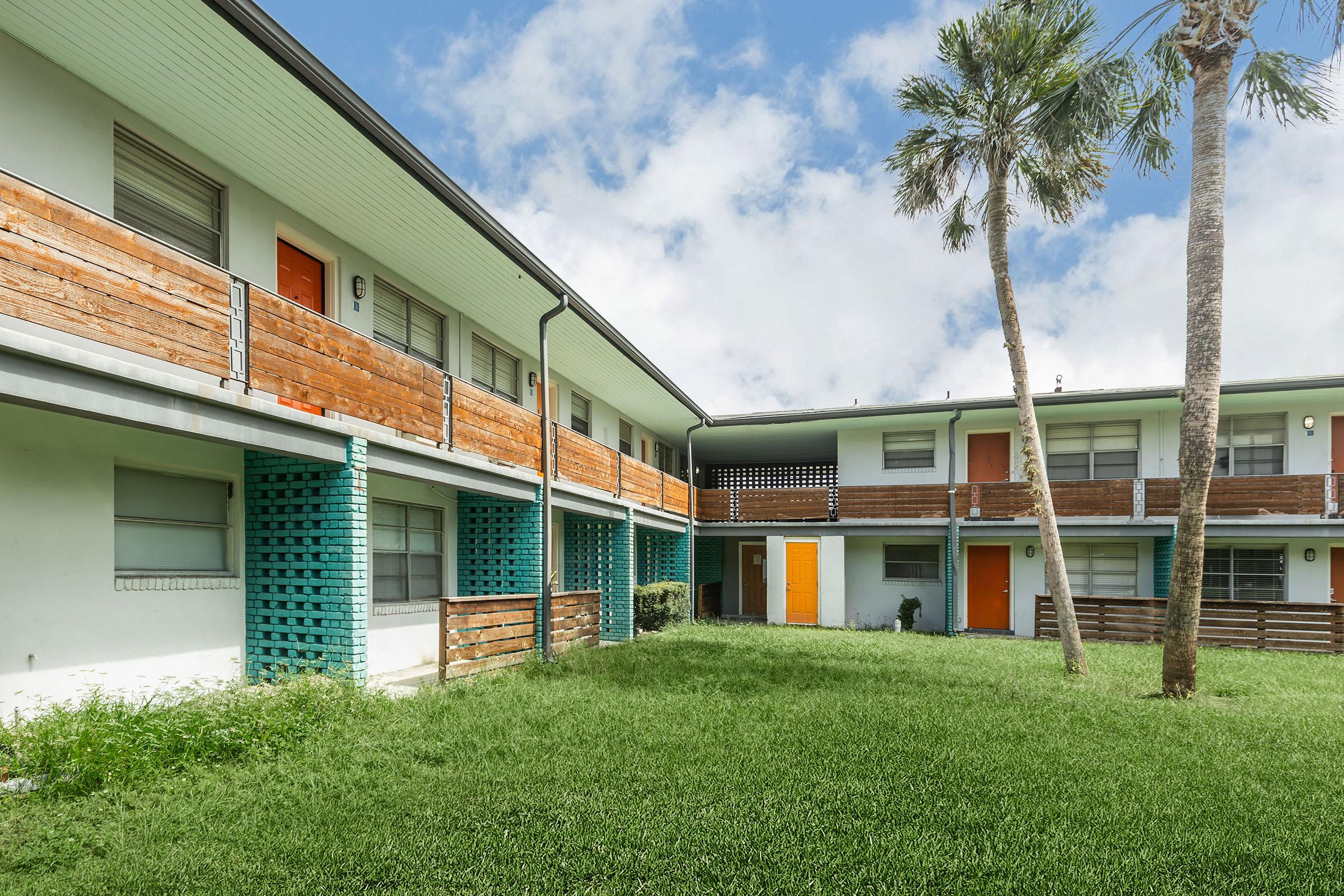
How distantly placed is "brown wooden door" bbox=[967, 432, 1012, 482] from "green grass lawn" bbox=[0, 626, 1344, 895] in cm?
1230

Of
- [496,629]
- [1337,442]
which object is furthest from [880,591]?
[496,629]

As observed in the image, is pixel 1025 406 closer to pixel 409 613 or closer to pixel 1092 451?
pixel 1092 451

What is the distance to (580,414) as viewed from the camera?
60.3 ft

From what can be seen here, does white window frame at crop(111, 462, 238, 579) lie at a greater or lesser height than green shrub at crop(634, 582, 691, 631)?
greater

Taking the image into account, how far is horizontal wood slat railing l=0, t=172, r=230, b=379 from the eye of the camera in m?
5.06

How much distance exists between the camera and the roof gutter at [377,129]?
5965 mm

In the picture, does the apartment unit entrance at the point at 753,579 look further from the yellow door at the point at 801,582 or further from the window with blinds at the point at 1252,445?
the window with blinds at the point at 1252,445

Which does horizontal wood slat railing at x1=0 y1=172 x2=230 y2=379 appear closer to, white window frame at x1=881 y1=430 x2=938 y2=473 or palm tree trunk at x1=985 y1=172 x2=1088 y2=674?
palm tree trunk at x1=985 y1=172 x2=1088 y2=674

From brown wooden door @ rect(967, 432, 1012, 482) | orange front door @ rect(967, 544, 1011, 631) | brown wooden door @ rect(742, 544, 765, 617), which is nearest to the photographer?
orange front door @ rect(967, 544, 1011, 631)

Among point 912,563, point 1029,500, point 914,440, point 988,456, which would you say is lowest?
point 912,563

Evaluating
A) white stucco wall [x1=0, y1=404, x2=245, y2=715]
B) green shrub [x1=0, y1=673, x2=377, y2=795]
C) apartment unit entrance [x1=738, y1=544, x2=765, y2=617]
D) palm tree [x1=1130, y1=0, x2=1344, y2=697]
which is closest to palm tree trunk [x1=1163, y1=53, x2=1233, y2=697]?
palm tree [x1=1130, y1=0, x2=1344, y2=697]

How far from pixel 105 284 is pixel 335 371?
2515mm

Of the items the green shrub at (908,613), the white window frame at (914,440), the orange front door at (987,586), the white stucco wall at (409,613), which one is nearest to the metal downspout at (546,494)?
Answer: the white stucco wall at (409,613)

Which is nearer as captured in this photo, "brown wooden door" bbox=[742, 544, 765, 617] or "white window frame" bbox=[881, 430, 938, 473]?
"white window frame" bbox=[881, 430, 938, 473]
